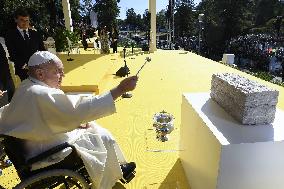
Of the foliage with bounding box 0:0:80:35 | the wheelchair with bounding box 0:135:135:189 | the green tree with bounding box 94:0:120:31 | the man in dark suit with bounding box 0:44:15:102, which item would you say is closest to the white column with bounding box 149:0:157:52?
the foliage with bounding box 0:0:80:35

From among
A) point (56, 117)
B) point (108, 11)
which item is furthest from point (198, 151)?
point (108, 11)

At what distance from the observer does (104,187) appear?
2553 mm

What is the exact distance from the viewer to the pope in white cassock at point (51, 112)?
205cm

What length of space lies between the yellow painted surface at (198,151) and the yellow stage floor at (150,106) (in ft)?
0.93

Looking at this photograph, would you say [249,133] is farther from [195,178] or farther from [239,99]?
[195,178]

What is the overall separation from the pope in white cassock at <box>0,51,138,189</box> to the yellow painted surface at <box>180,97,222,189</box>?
80 centimetres

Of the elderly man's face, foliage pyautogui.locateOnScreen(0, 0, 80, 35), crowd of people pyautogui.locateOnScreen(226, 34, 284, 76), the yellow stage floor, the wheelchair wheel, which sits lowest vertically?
crowd of people pyautogui.locateOnScreen(226, 34, 284, 76)

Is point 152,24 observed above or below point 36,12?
below

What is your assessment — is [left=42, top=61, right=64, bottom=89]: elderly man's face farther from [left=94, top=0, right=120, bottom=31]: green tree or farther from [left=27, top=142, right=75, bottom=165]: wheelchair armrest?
[left=94, top=0, right=120, bottom=31]: green tree

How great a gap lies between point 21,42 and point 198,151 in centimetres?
363

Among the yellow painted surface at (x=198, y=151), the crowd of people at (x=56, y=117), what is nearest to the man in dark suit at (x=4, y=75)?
the crowd of people at (x=56, y=117)

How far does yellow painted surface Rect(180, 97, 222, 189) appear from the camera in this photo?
2186mm

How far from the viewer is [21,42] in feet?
15.0

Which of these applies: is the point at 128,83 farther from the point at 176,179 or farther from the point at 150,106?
the point at 150,106
